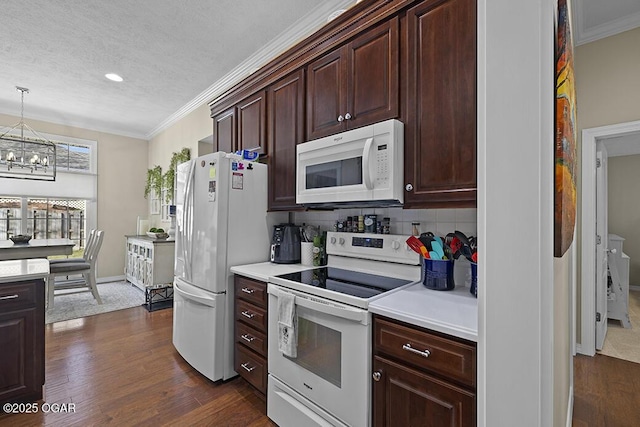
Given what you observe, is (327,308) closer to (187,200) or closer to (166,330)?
(187,200)

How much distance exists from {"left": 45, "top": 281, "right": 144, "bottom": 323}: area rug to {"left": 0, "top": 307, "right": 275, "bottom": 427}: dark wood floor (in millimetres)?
577

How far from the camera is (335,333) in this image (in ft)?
5.05

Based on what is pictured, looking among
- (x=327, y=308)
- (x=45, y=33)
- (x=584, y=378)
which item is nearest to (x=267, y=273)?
(x=327, y=308)

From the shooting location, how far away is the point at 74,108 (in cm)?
486

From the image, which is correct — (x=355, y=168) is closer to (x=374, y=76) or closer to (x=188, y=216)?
(x=374, y=76)

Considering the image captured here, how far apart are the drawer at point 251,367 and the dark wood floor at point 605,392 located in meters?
1.93

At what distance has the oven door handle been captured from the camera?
4.54 ft

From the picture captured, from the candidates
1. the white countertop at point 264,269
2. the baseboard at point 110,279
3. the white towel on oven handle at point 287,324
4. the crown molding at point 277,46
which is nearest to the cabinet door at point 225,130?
the crown molding at point 277,46

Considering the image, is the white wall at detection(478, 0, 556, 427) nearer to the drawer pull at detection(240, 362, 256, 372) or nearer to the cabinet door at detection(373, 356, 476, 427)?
the cabinet door at detection(373, 356, 476, 427)

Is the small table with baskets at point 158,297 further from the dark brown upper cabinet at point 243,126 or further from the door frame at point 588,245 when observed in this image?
the door frame at point 588,245

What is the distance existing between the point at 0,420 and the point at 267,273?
71.0 inches

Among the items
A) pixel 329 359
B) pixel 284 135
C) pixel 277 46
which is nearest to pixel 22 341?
pixel 329 359

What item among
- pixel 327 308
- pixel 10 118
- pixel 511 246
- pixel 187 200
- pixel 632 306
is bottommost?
pixel 632 306

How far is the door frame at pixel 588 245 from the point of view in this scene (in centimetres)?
270
